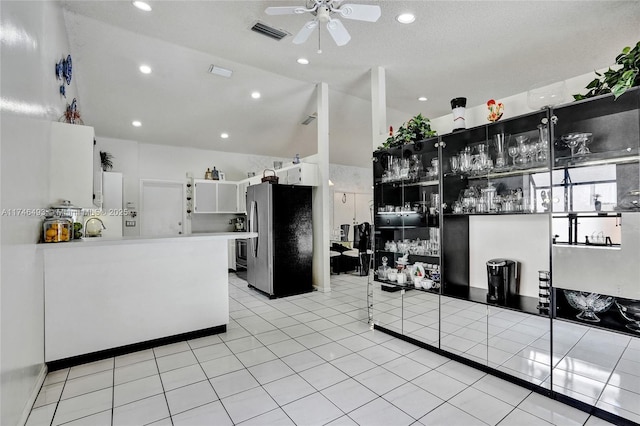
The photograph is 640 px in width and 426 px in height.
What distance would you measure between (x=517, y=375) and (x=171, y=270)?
10.6 ft

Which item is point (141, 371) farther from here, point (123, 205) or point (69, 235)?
point (123, 205)

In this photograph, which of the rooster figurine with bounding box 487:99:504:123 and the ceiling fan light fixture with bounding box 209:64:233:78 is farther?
the ceiling fan light fixture with bounding box 209:64:233:78

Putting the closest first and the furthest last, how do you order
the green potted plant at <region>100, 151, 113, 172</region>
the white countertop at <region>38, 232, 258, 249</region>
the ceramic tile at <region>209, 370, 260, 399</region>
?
the ceramic tile at <region>209, 370, 260, 399</region> < the white countertop at <region>38, 232, 258, 249</region> < the green potted plant at <region>100, 151, 113, 172</region>

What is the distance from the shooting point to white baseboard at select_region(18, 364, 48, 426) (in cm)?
187

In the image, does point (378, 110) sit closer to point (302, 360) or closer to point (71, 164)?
point (302, 360)

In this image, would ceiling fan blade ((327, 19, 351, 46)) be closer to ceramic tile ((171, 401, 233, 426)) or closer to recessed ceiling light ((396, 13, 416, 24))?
recessed ceiling light ((396, 13, 416, 24))

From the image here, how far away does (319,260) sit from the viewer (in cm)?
519

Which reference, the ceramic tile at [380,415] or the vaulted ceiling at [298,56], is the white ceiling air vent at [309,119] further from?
the ceramic tile at [380,415]

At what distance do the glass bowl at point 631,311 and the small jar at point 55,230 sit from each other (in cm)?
441

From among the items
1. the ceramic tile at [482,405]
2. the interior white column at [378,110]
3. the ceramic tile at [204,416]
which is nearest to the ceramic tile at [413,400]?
the ceramic tile at [482,405]

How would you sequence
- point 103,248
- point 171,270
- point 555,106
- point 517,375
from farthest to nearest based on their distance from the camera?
point 171,270
point 103,248
point 517,375
point 555,106

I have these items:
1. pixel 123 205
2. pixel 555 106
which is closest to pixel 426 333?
pixel 555 106

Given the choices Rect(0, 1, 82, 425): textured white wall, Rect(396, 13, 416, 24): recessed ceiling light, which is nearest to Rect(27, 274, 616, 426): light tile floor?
Rect(0, 1, 82, 425): textured white wall

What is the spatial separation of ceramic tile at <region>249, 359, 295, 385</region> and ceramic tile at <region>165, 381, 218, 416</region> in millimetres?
364
